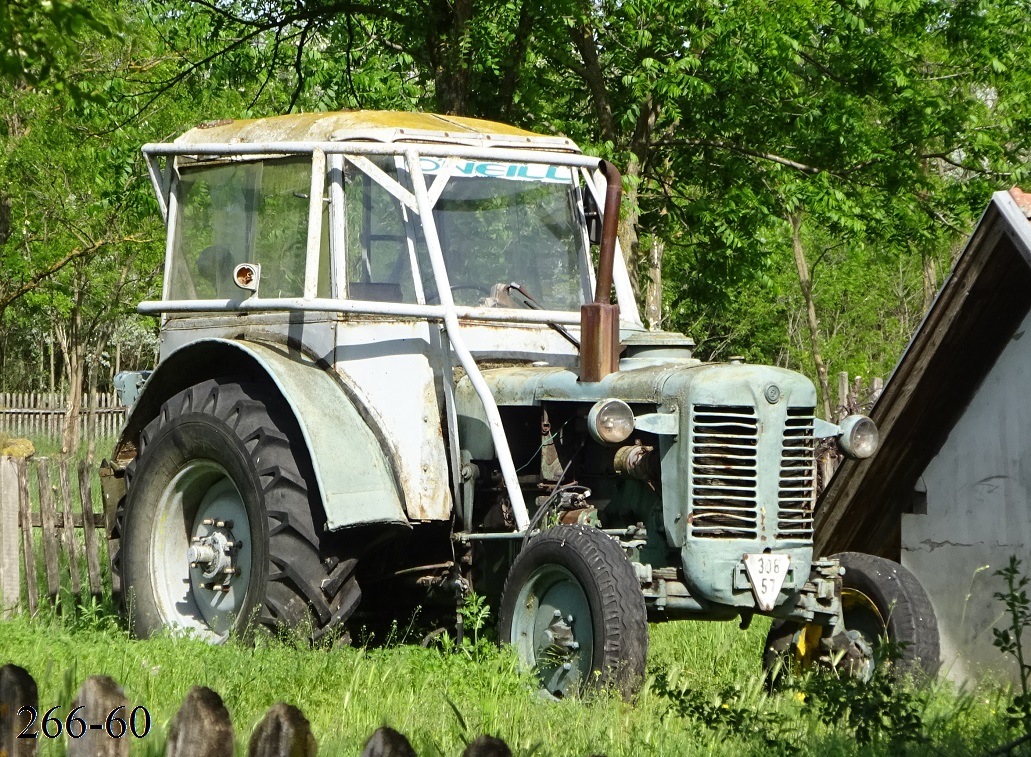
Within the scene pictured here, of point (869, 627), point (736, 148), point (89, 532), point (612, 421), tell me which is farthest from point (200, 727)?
point (736, 148)

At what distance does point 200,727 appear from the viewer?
287cm

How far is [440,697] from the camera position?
545 cm

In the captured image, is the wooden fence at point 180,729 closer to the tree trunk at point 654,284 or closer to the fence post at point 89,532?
the fence post at point 89,532

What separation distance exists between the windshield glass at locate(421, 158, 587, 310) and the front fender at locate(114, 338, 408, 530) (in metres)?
0.70

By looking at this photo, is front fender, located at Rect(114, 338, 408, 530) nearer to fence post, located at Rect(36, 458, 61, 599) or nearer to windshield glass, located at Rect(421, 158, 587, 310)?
windshield glass, located at Rect(421, 158, 587, 310)

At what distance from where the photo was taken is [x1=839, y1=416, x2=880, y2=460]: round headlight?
6.04 metres

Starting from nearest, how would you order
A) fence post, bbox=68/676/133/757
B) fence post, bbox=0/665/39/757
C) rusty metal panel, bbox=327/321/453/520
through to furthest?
1. fence post, bbox=68/676/133/757
2. fence post, bbox=0/665/39/757
3. rusty metal panel, bbox=327/321/453/520

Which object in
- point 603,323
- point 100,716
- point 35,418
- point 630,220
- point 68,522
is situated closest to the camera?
point 100,716

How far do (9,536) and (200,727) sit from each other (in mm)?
6600

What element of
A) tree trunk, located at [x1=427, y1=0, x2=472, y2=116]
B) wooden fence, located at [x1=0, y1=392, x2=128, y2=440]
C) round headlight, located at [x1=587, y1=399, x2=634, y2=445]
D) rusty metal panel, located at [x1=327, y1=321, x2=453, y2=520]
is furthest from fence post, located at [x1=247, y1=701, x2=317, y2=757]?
wooden fence, located at [x1=0, y1=392, x2=128, y2=440]

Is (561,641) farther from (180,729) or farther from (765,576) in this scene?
(180,729)

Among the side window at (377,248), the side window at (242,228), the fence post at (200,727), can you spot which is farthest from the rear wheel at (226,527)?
the fence post at (200,727)

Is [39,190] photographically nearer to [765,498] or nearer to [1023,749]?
[765,498]

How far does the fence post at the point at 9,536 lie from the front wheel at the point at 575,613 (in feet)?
13.9
